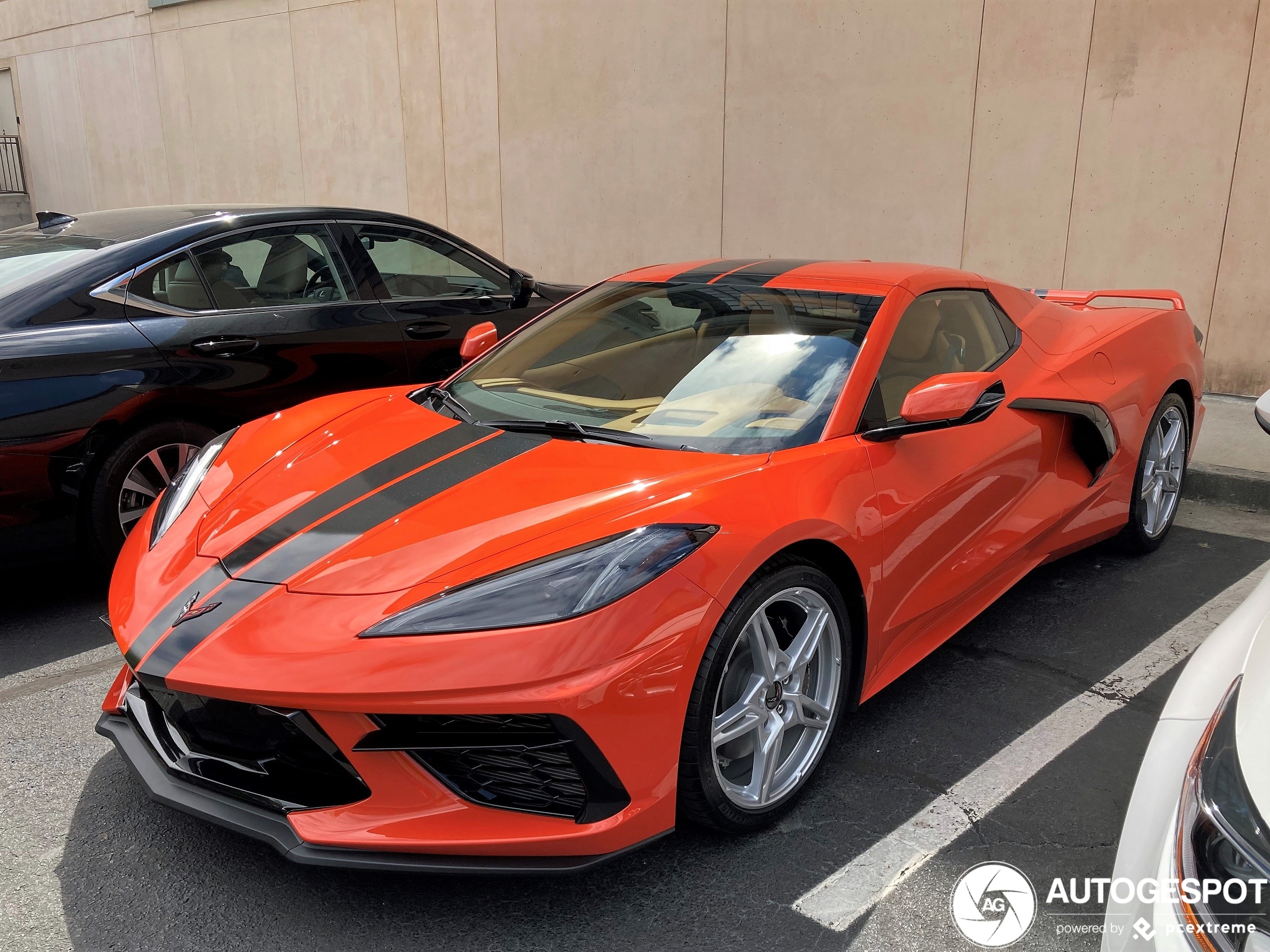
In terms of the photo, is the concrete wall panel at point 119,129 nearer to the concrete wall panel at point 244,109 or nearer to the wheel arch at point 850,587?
the concrete wall panel at point 244,109

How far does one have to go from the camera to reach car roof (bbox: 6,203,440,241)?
179 inches

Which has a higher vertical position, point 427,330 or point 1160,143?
point 1160,143

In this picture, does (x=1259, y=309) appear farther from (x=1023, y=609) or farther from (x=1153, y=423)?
(x=1023, y=609)

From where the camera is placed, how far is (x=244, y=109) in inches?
527

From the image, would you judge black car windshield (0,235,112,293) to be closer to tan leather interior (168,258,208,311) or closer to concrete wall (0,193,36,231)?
tan leather interior (168,258,208,311)

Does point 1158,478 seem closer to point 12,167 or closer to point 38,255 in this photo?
point 38,255

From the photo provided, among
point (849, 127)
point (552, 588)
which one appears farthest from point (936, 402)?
point (849, 127)

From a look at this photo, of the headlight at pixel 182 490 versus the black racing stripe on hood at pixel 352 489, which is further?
the headlight at pixel 182 490

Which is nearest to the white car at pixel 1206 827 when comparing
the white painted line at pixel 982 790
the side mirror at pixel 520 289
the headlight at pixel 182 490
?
the white painted line at pixel 982 790

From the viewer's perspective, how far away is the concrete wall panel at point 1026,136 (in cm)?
714

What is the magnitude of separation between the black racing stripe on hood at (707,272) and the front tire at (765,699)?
1390 millimetres

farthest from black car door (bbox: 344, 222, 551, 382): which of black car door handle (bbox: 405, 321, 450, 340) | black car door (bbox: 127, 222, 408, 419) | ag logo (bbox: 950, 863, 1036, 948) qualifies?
ag logo (bbox: 950, 863, 1036, 948)

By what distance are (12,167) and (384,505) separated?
19.7m

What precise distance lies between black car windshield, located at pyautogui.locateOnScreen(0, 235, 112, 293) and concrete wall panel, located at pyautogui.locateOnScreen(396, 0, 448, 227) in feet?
23.2
